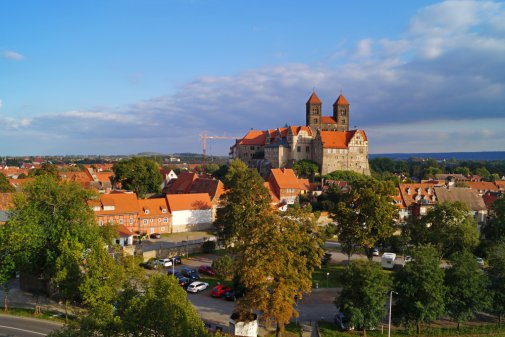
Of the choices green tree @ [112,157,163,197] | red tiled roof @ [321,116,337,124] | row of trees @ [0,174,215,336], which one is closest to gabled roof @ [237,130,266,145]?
red tiled roof @ [321,116,337,124]

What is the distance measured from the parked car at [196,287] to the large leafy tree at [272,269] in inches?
352

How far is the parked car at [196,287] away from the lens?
1334 inches

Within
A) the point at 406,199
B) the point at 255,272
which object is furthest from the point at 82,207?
the point at 406,199

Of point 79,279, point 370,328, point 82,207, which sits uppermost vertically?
point 82,207

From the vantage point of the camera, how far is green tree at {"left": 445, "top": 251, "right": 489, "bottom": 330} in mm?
28609

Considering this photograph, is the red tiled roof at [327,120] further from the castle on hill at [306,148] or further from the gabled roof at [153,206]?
the gabled roof at [153,206]

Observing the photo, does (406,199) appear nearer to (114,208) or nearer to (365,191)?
(365,191)

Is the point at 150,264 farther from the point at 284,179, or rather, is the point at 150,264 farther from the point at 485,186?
the point at 485,186

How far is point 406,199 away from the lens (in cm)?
6425

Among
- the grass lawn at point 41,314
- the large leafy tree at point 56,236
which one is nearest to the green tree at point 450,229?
the large leafy tree at point 56,236

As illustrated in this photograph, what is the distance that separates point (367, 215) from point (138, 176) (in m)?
43.6

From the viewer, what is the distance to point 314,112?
12400 cm

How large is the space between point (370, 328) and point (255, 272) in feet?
32.6

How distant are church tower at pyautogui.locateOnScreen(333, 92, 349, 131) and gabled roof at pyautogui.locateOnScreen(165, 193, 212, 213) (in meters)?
73.6
